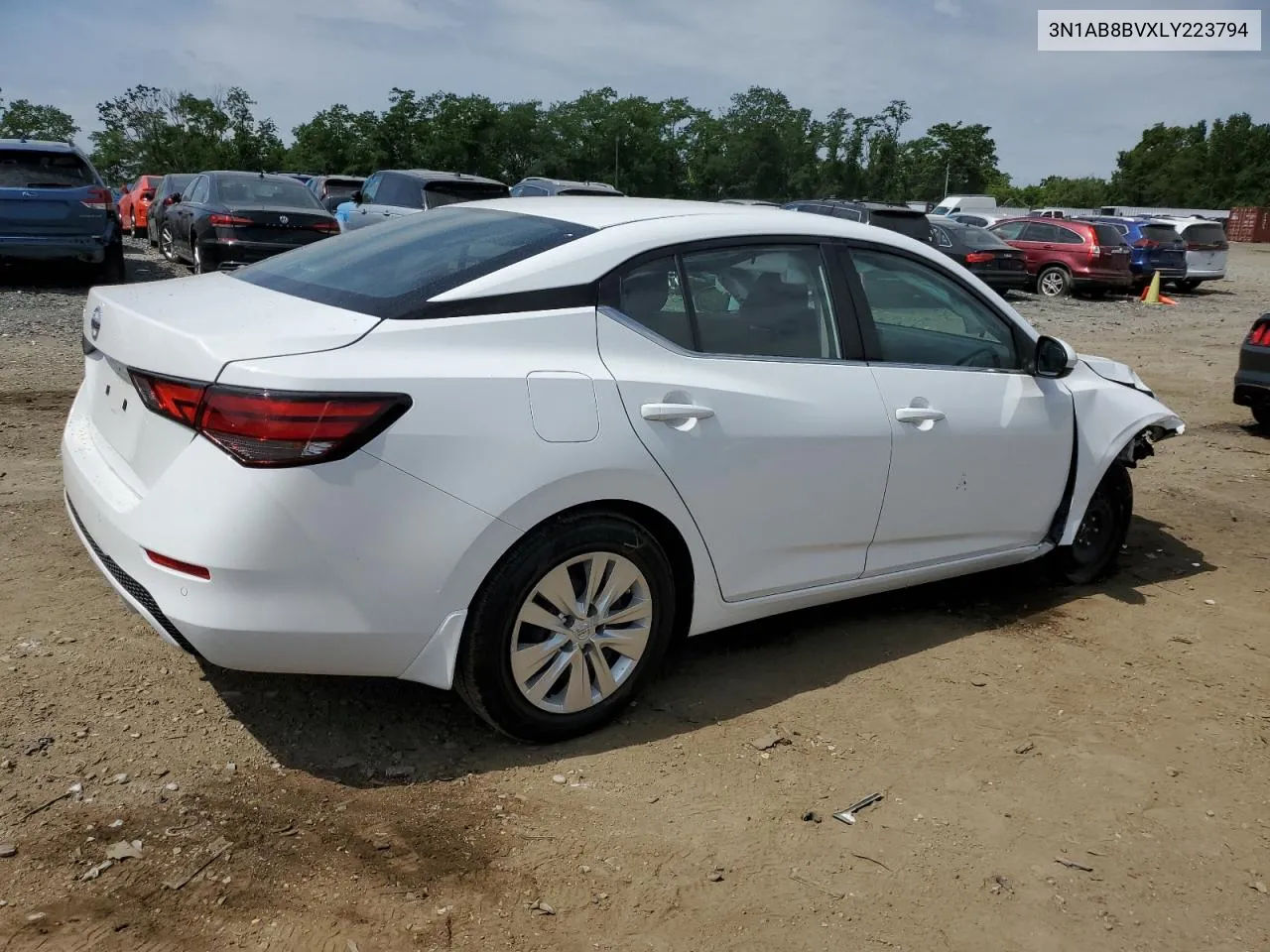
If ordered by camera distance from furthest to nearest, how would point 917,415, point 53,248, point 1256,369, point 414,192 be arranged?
point 414,192 → point 53,248 → point 1256,369 → point 917,415

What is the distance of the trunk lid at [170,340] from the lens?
286 centimetres

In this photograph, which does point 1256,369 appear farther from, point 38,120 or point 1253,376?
point 38,120

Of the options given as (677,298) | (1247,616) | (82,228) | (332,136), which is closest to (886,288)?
(677,298)

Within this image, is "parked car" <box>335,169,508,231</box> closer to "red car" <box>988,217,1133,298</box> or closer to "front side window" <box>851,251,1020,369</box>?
"front side window" <box>851,251,1020,369</box>

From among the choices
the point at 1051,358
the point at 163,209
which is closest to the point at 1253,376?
the point at 1051,358

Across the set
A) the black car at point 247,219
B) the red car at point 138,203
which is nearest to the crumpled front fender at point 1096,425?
the black car at point 247,219

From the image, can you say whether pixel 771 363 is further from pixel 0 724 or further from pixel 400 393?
pixel 0 724

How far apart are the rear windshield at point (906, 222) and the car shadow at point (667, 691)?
1404 cm

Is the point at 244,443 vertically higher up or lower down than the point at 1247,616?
higher up

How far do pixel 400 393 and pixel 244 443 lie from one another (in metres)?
0.41

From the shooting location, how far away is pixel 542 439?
9.90 ft

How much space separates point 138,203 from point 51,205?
11.2m

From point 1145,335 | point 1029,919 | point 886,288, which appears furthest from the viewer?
point 1145,335

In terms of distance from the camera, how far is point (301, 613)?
282 centimetres
